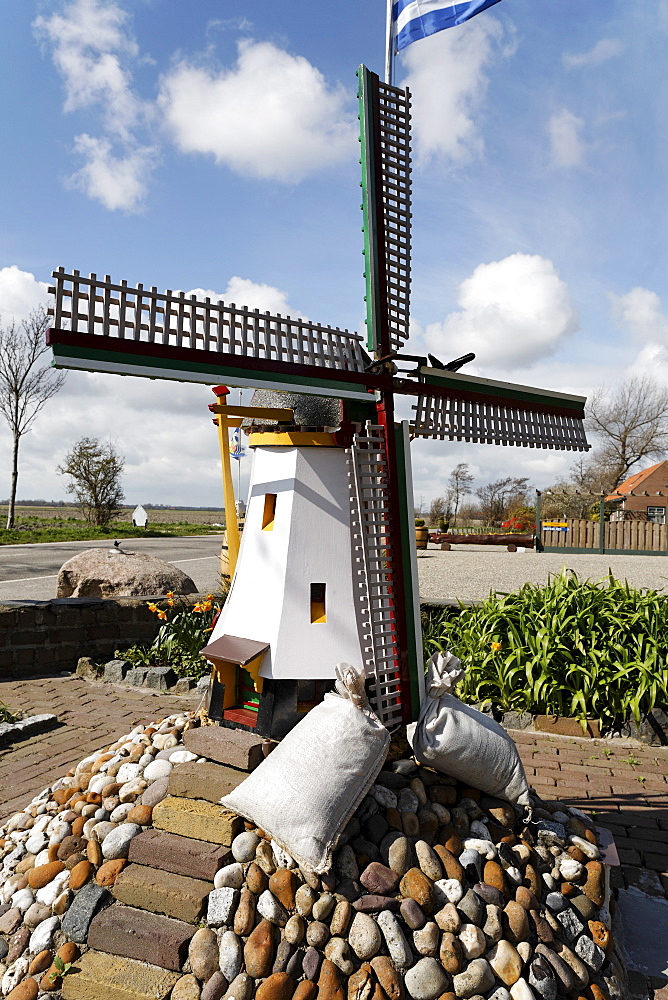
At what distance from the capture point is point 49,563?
16031mm

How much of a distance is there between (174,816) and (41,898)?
628 mm

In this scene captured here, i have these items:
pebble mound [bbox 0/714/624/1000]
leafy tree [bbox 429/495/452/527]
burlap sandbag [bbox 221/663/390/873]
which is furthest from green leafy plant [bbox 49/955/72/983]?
leafy tree [bbox 429/495/452/527]

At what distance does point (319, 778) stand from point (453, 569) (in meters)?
11.3

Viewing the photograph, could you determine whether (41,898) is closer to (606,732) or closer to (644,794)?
(644,794)

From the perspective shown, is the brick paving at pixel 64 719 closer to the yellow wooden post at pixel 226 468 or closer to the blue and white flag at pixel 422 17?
the yellow wooden post at pixel 226 468

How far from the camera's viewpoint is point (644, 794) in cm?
466

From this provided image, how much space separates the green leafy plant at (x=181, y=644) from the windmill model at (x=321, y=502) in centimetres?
360

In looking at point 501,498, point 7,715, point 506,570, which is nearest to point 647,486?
point 501,498

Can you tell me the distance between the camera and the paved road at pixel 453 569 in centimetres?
1130

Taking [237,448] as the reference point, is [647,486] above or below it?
above

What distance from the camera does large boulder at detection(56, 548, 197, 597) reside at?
8.60m

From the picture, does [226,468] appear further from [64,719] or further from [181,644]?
[181,644]

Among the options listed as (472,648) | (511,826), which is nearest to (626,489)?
(472,648)

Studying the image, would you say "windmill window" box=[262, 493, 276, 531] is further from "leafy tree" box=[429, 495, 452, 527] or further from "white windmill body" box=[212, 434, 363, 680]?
"leafy tree" box=[429, 495, 452, 527]
